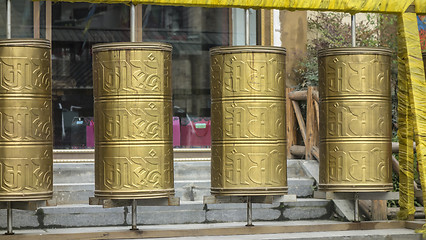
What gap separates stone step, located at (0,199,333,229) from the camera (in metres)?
8.11

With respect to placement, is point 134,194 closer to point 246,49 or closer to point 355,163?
point 246,49

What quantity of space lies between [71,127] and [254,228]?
4.47 m

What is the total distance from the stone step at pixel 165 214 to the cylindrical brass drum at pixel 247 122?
4.49 feet

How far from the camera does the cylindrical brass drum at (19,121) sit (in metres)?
6.68

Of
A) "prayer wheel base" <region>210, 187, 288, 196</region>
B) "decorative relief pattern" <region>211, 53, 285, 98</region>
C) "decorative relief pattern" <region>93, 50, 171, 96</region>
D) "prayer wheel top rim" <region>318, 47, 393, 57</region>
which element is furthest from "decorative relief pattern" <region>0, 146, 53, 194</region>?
"prayer wheel top rim" <region>318, 47, 393, 57</region>

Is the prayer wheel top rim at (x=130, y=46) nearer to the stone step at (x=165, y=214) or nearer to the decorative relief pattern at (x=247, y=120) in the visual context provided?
the decorative relief pattern at (x=247, y=120)

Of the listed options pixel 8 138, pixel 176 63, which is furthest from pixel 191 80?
pixel 8 138

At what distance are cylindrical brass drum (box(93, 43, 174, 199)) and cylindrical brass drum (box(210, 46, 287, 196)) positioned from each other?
50cm

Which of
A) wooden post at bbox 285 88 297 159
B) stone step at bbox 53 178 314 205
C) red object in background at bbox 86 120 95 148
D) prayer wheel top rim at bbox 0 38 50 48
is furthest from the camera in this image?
red object in background at bbox 86 120 95 148

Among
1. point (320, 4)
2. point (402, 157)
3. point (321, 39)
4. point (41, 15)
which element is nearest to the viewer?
point (320, 4)

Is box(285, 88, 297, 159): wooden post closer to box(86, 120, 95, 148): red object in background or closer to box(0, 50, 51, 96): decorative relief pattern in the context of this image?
box(86, 120, 95, 148): red object in background

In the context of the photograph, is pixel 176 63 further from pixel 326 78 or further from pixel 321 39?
pixel 326 78

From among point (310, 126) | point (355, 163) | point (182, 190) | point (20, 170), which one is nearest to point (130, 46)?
point (20, 170)

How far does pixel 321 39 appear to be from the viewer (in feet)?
39.3
